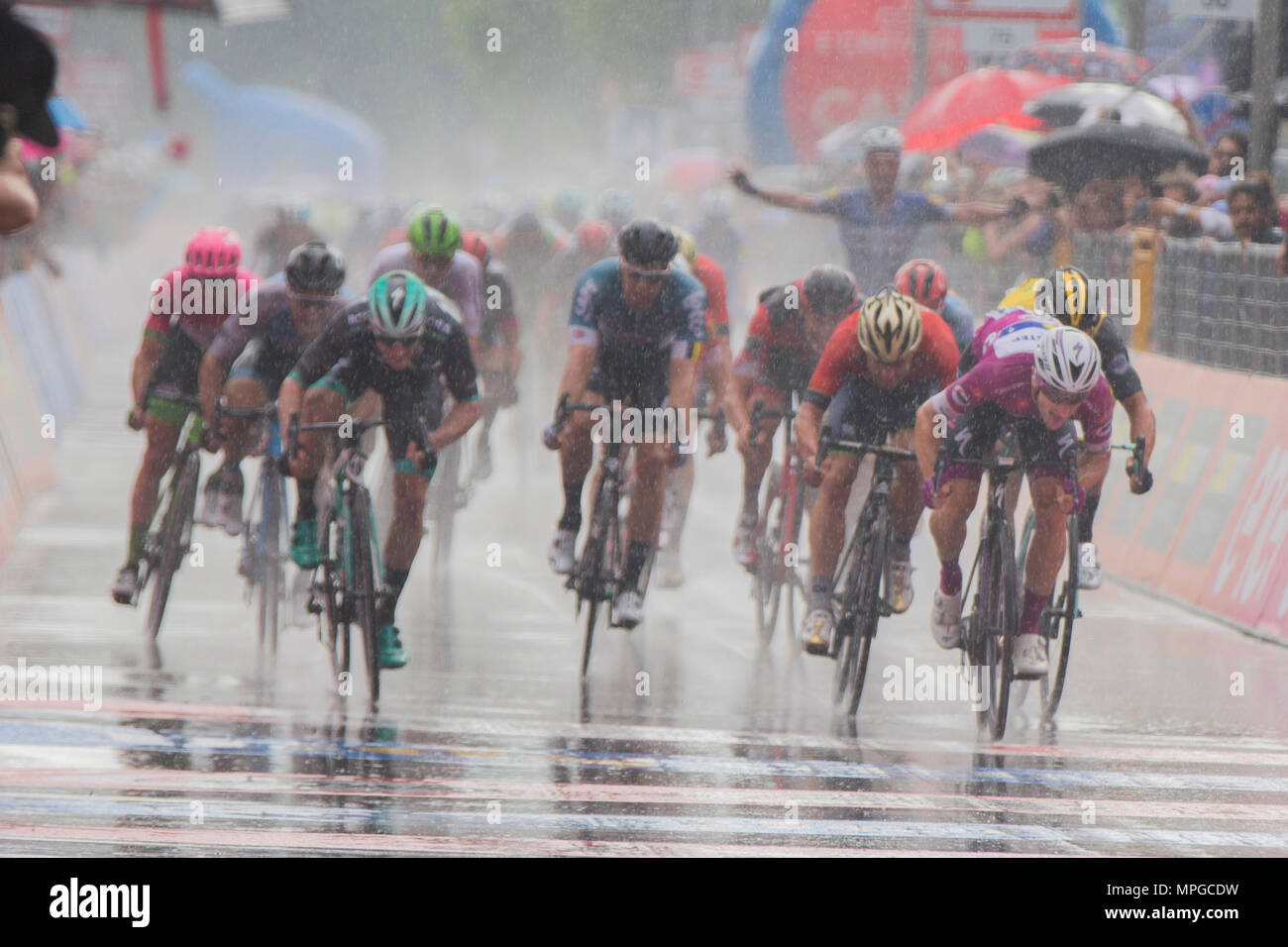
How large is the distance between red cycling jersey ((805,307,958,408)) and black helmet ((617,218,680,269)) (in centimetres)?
91

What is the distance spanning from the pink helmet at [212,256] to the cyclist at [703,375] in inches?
102

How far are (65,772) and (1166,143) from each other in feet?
34.8

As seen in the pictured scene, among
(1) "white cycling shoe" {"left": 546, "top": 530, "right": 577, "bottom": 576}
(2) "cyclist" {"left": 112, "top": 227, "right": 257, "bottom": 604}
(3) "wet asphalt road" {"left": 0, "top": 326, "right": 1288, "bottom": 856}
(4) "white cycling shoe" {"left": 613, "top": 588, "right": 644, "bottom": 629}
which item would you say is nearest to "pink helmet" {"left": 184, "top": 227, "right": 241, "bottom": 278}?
(2) "cyclist" {"left": 112, "top": 227, "right": 257, "bottom": 604}

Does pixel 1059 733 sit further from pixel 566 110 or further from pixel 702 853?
pixel 566 110

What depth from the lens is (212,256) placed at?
35.3ft

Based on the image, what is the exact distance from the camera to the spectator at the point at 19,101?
13.7 ft

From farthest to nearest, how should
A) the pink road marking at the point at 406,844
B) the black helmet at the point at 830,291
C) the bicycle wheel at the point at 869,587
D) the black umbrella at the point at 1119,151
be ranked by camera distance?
the black umbrella at the point at 1119,151, the black helmet at the point at 830,291, the bicycle wheel at the point at 869,587, the pink road marking at the point at 406,844

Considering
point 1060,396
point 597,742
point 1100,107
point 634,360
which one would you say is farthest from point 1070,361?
point 1100,107

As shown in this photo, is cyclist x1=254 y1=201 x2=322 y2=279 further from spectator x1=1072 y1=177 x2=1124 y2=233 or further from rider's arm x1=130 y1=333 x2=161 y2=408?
spectator x1=1072 y1=177 x2=1124 y2=233

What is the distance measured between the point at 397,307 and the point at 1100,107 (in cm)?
912

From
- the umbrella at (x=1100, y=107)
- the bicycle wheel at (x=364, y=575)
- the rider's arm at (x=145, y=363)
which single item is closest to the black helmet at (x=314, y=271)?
the rider's arm at (x=145, y=363)

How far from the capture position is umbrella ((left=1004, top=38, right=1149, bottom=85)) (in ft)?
72.1

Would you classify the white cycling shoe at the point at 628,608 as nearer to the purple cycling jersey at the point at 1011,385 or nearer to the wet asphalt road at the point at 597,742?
the wet asphalt road at the point at 597,742

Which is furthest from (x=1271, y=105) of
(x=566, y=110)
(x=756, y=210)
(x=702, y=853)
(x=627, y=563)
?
(x=566, y=110)
